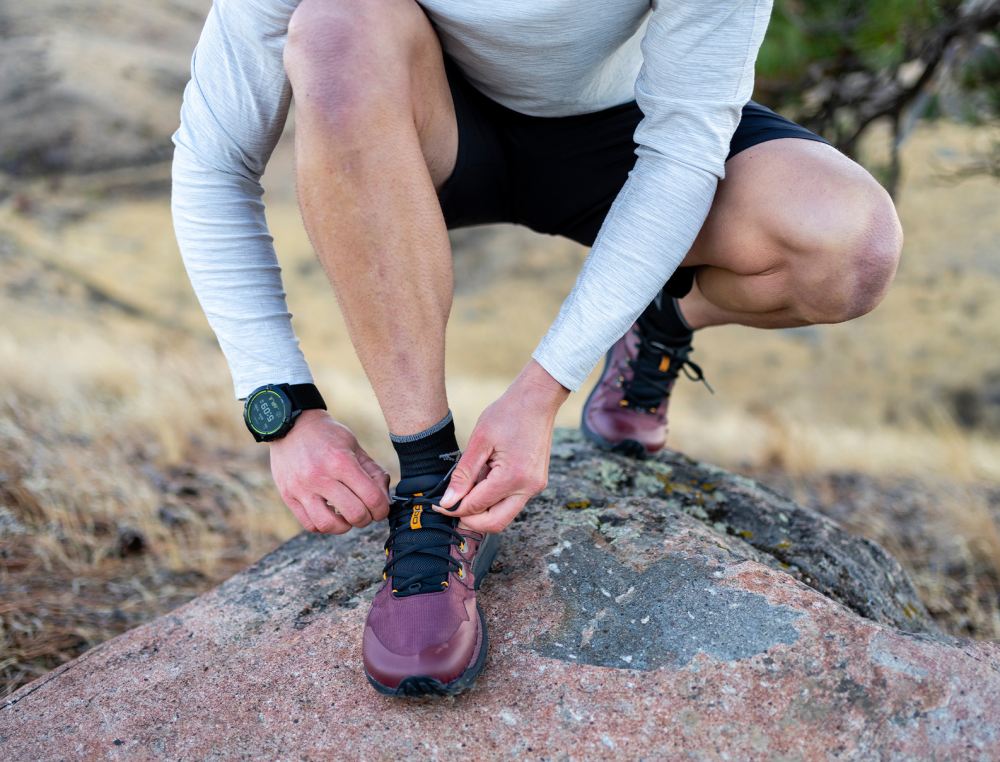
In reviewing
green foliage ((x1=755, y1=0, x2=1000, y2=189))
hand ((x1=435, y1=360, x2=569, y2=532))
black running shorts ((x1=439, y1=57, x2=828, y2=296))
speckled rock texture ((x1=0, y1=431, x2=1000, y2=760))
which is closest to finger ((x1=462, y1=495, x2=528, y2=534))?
hand ((x1=435, y1=360, x2=569, y2=532))

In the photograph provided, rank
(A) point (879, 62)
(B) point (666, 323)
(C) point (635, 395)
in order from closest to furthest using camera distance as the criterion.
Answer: (B) point (666, 323), (C) point (635, 395), (A) point (879, 62)

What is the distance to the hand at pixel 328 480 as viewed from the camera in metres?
1.44

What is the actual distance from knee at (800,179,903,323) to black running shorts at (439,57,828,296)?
0.82ft

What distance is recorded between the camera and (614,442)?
2.14 m

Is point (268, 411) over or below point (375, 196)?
below

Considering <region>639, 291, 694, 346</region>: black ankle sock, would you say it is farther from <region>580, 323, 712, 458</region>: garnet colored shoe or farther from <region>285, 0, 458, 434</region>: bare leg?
<region>285, 0, 458, 434</region>: bare leg

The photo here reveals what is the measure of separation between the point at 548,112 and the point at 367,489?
2.93ft

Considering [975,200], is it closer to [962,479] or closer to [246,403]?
[962,479]

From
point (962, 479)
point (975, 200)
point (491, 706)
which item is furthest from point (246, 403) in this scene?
point (975, 200)

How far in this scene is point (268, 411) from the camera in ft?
4.96

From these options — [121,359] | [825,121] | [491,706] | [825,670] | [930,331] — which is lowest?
[930,331]

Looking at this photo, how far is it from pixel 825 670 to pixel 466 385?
672 cm

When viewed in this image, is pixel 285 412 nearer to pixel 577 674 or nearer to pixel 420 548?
pixel 420 548

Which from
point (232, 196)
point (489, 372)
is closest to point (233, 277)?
point (232, 196)
